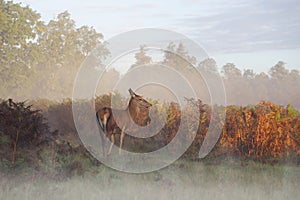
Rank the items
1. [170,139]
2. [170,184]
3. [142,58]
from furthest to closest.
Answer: [170,139] → [142,58] → [170,184]

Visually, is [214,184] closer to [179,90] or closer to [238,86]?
[179,90]

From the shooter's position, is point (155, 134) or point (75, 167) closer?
point (75, 167)

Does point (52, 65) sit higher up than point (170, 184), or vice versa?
point (52, 65)

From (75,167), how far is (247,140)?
15.8 feet

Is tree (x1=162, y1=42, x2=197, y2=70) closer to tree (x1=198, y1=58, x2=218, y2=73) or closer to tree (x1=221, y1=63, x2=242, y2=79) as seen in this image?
tree (x1=198, y1=58, x2=218, y2=73)

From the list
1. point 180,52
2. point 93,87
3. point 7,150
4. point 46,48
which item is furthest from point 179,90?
point 46,48

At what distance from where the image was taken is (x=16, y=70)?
31656 millimetres

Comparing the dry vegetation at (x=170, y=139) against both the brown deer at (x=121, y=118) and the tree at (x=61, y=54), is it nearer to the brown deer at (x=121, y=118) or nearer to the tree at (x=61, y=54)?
the brown deer at (x=121, y=118)

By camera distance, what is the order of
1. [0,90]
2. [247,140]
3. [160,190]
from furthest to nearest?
1. [0,90]
2. [247,140]
3. [160,190]

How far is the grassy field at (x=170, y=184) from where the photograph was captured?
8.51 meters

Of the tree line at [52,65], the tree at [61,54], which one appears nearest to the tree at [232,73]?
the tree line at [52,65]

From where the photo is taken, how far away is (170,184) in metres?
9.34

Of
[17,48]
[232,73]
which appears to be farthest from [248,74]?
[17,48]

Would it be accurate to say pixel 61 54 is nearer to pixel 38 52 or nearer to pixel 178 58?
pixel 38 52
